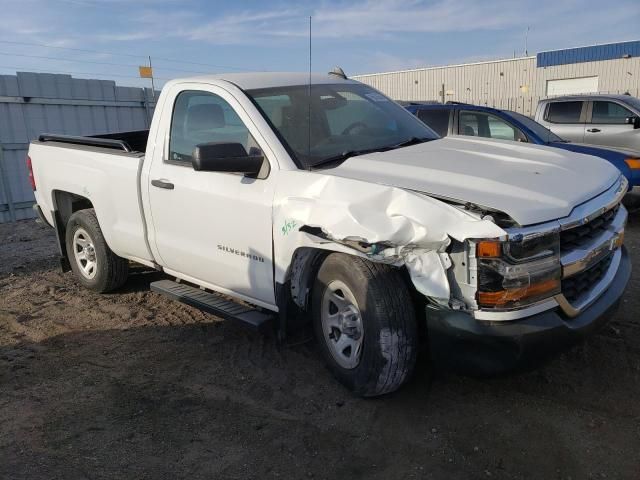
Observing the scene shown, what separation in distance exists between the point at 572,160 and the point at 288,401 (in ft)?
7.85

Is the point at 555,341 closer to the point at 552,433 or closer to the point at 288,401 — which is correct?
the point at 552,433

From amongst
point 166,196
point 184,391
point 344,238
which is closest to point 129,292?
point 166,196

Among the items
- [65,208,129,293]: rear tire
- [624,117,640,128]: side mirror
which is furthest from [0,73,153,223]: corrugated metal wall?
[624,117,640,128]: side mirror

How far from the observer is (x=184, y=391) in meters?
3.71

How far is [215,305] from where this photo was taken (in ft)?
13.5

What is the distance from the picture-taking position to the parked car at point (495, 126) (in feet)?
26.2

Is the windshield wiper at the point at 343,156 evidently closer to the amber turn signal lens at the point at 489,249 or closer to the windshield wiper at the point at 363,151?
the windshield wiper at the point at 363,151

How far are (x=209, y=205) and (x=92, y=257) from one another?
2311mm

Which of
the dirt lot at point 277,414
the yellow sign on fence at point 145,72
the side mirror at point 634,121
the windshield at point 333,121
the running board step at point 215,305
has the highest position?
the yellow sign on fence at point 145,72

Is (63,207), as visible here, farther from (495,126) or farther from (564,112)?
(564,112)

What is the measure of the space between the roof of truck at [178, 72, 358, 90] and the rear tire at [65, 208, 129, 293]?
5.96ft

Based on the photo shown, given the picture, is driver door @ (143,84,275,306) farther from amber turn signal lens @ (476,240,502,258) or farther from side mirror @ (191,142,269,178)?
amber turn signal lens @ (476,240,502,258)

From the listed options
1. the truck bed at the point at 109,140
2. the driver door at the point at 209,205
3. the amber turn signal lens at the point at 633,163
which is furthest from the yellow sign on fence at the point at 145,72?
the amber turn signal lens at the point at 633,163

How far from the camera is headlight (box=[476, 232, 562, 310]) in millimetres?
2660
